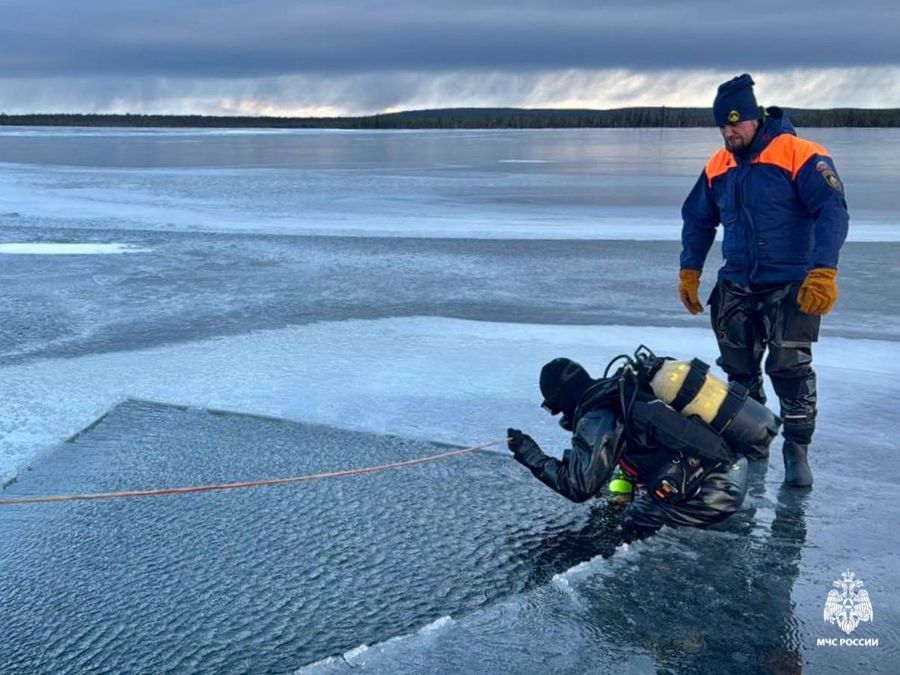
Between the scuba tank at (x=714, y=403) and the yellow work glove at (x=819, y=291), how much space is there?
2.01ft

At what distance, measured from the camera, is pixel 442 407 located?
15.4 feet

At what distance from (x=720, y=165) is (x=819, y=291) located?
778 mm

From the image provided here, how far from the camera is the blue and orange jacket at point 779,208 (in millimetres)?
3701

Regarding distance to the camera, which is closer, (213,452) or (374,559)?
(374,559)

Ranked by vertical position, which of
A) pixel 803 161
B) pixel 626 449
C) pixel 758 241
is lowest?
pixel 626 449

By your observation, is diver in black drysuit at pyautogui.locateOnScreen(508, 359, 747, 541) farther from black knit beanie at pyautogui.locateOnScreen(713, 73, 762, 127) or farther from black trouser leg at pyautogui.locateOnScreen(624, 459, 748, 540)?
black knit beanie at pyautogui.locateOnScreen(713, 73, 762, 127)

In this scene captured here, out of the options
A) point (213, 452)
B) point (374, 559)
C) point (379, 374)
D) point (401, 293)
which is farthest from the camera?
point (401, 293)

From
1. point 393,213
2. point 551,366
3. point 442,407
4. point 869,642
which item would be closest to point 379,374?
point 442,407

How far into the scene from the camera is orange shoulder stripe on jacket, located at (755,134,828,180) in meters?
3.77

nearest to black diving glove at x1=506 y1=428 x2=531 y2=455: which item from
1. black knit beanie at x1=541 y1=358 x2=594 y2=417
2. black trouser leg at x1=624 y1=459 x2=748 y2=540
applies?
black knit beanie at x1=541 y1=358 x2=594 y2=417

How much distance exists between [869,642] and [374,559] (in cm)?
149

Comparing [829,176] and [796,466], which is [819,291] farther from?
[796,466]

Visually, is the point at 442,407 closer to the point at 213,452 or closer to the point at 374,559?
the point at 213,452

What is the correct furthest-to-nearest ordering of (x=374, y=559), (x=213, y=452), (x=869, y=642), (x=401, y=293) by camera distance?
(x=401, y=293) → (x=213, y=452) → (x=374, y=559) → (x=869, y=642)
